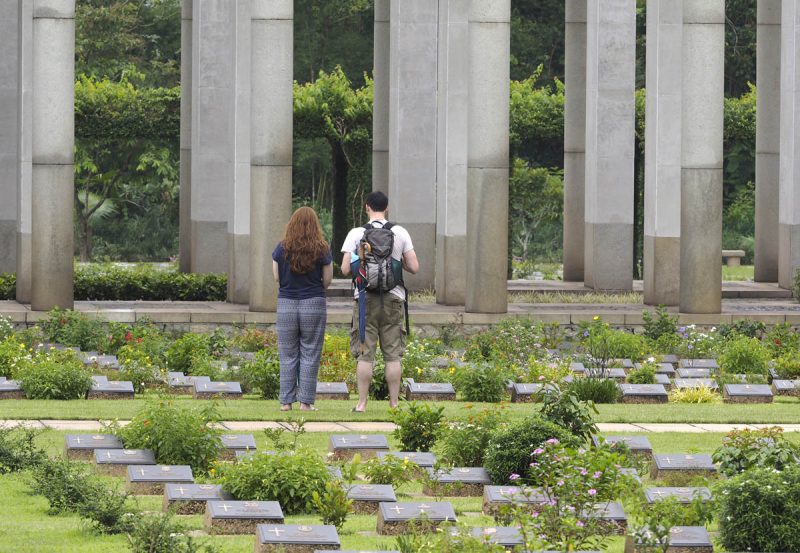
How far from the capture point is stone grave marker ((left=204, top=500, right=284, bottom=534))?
31.8ft

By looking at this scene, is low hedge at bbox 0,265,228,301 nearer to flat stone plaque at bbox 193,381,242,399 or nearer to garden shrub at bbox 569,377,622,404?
flat stone plaque at bbox 193,381,242,399

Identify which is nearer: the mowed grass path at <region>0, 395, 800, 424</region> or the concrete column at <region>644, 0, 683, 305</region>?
the mowed grass path at <region>0, 395, 800, 424</region>

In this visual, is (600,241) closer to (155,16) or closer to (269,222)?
(269,222)

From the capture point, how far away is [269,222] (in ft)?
73.5

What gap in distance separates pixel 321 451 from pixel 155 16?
127ft

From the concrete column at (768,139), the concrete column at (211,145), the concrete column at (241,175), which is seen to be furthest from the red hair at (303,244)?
the concrete column at (768,139)

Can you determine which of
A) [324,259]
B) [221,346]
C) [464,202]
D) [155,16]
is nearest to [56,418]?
[324,259]

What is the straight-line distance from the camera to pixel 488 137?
73.0 feet

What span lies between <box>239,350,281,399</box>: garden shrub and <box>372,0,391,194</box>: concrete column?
1463 centimetres

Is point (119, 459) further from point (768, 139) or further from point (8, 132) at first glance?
point (768, 139)

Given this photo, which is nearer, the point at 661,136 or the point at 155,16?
the point at 661,136

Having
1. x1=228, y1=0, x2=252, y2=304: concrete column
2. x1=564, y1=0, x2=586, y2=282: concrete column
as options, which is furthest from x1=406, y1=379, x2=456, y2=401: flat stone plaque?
x1=564, y1=0, x2=586, y2=282: concrete column

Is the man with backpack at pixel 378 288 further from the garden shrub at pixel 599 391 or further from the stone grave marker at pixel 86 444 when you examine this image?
the stone grave marker at pixel 86 444

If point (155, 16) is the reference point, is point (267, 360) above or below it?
below
